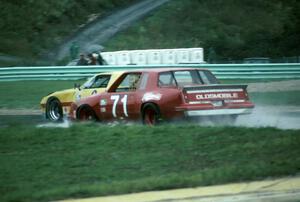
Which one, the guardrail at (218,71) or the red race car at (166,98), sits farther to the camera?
the guardrail at (218,71)

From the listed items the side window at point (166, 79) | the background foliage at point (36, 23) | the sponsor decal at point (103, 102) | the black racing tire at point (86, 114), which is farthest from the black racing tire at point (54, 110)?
the background foliage at point (36, 23)

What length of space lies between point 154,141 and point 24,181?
106 inches

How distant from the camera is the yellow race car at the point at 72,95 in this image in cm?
1525

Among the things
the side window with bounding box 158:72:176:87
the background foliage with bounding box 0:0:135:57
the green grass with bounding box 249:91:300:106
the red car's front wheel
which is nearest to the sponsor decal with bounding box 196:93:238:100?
the side window with bounding box 158:72:176:87

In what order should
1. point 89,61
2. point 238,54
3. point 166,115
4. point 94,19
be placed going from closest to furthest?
point 166,115 → point 89,61 → point 238,54 → point 94,19

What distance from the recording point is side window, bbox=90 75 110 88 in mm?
15289

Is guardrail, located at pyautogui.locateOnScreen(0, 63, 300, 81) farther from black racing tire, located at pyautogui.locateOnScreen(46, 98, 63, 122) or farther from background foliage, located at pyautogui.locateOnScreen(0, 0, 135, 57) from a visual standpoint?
background foliage, located at pyautogui.locateOnScreen(0, 0, 135, 57)

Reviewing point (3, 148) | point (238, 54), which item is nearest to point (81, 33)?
point (238, 54)

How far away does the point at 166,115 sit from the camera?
13.3 meters

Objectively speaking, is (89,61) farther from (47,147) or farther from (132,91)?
(47,147)

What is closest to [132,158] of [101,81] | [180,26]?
[101,81]

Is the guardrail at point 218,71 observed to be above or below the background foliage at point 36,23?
below

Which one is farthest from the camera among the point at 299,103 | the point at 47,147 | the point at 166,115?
the point at 299,103

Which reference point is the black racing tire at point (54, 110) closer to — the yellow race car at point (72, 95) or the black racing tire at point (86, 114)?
the yellow race car at point (72, 95)
